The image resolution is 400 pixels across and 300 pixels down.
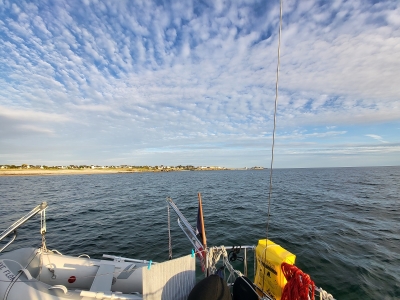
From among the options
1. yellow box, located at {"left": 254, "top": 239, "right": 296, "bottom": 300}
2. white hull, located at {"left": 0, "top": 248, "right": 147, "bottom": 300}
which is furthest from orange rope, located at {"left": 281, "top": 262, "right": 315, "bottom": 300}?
white hull, located at {"left": 0, "top": 248, "right": 147, "bottom": 300}

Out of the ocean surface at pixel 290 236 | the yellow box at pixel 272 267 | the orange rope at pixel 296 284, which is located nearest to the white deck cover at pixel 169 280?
the yellow box at pixel 272 267

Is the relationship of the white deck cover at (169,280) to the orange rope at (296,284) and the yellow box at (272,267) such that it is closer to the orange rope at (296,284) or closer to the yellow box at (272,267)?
the yellow box at (272,267)

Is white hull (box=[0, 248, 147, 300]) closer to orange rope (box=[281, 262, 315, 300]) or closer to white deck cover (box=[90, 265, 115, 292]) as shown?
white deck cover (box=[90, 265, 115, 292])

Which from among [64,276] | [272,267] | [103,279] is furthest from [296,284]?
[64,276]

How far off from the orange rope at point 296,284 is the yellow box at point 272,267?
0.28 meters

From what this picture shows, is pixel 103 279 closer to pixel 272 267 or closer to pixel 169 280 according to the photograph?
pixel 169 280

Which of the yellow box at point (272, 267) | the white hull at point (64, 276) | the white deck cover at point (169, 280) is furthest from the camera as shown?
the white hull at point (64, 276)

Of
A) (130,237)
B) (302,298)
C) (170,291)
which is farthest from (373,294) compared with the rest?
(130,237)

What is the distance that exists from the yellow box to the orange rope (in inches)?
11.1

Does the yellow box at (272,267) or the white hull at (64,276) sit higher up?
the yellow box at (272,267)

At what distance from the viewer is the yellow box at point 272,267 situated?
3768 millimetres

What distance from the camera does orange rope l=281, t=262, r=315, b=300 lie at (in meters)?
3.12

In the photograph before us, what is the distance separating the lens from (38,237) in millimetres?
11914

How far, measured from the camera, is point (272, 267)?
153 inches
